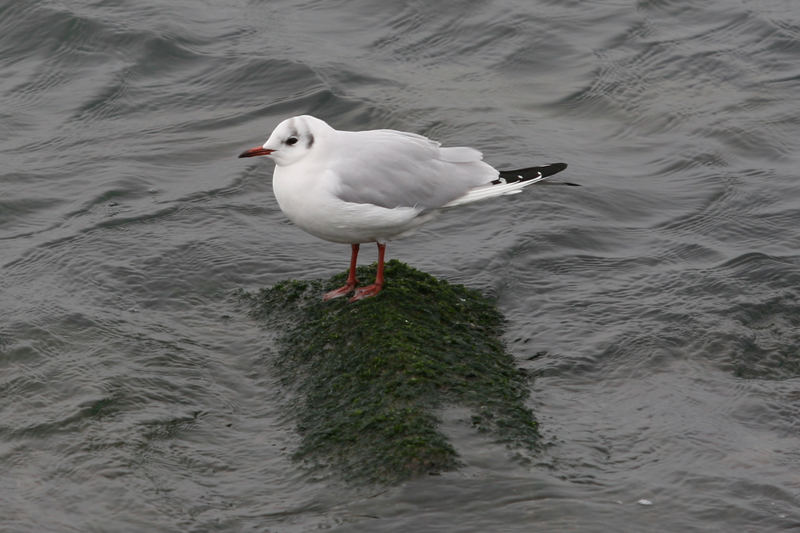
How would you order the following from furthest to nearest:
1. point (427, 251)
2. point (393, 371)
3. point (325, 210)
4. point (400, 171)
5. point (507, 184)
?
point (427, 251) → point (507, 184) → point (400, 171) → point (325, 210) → point (393, 371)

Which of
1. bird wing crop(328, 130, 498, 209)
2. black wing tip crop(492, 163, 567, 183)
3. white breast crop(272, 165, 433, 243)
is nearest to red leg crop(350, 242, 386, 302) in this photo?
white breast crop(272, 165, 433, 243)

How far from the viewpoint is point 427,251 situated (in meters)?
7.63

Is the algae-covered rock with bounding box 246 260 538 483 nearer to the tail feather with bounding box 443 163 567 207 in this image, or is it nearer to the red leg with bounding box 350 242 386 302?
the red leg with bounding box 350 242 386 302

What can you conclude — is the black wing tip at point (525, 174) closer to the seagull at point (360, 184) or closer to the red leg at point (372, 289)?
the seagull at point (360, 184)

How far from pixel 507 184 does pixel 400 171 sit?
0.76 meters

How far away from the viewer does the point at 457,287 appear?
6.69 metres

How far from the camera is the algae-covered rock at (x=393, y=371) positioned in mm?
4926

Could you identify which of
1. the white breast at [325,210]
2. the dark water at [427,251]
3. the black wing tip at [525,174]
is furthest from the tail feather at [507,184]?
the dark water at [427,251]

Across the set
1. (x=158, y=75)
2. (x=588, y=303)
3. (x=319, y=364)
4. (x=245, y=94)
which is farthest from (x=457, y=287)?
(x=158, y=75)

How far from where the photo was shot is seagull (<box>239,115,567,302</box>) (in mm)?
6098

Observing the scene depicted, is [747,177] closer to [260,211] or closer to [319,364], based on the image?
[260,211]

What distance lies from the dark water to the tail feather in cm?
62

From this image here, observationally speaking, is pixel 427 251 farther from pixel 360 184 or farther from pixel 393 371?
pixel 393 371

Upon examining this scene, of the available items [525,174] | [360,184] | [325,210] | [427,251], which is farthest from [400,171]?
[427,251]
